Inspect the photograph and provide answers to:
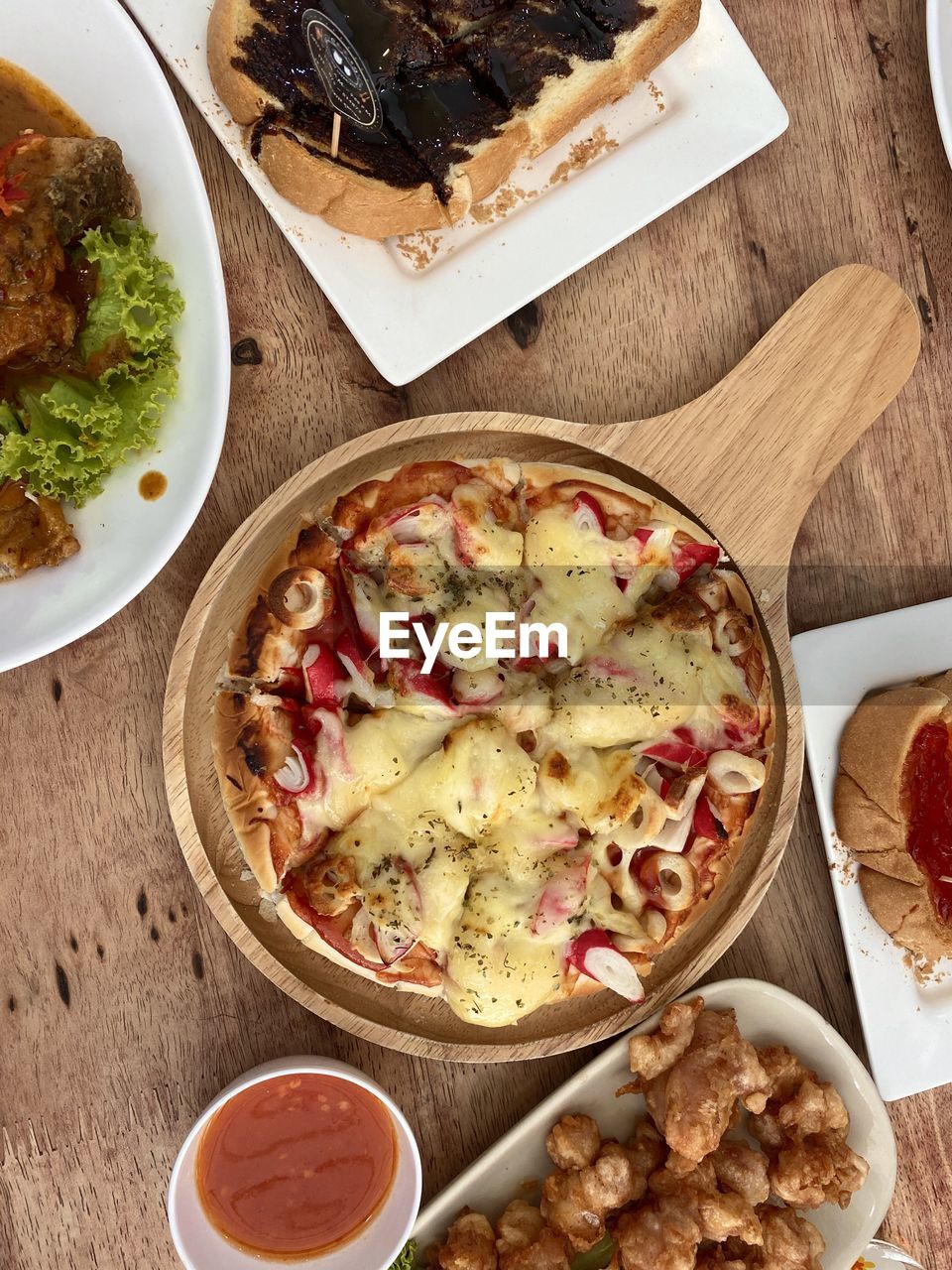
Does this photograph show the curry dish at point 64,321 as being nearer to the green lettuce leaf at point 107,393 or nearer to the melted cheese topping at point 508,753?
the green lettuce leaf at point 107,393

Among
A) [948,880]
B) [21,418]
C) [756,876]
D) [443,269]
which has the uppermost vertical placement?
[21,418]

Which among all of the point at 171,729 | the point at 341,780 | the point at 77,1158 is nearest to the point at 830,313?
the point at 341,780

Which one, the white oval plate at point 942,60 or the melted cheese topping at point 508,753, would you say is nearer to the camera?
the melted cheese topping at point 508,753

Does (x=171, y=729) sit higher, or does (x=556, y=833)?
(x=171, y=729)

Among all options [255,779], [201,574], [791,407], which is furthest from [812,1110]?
[201,574]

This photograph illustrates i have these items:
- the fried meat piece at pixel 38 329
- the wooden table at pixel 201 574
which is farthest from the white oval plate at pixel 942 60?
the fried meat piece at pixel 38 329

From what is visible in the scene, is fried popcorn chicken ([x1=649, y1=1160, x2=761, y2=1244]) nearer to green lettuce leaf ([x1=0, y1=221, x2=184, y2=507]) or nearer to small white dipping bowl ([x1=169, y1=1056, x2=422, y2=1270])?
small white dipping bowl ([x1=169, y1=1056, x2=422, y2=1270])

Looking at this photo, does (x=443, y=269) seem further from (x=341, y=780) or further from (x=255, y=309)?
(x=341, y=780)

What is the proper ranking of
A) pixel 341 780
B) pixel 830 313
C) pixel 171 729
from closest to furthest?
1. pixel 341 780
2. pixel 171 729
3. pixel 830 313
